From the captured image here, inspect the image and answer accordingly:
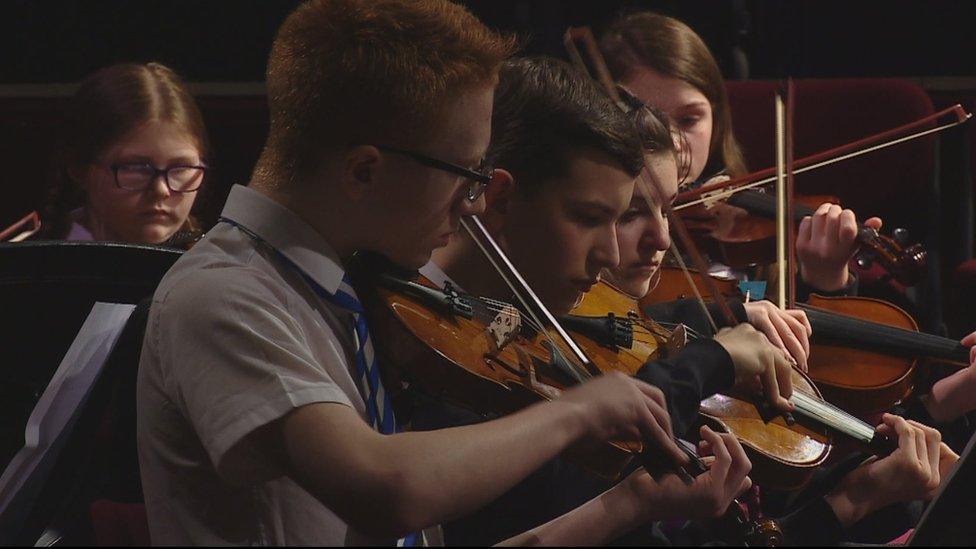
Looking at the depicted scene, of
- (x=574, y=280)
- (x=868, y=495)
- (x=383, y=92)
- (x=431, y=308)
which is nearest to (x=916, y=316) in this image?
(x=868, y=495)

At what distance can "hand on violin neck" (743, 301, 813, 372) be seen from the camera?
1.85 meters

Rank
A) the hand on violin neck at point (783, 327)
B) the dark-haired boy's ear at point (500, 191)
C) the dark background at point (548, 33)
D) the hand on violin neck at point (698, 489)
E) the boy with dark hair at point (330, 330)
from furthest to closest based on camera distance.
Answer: the dark background at point (548, 33) → the hand on violin neck at point (783, 327) → the dark-haired boy's ear at point (500, 191) → the hand on violin neck at point (698, 489) → the boy with dark hair at point (330, 330)

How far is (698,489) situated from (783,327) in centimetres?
60

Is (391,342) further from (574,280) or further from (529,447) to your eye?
(574,280)

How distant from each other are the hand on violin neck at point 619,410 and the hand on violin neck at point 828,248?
1387 mm

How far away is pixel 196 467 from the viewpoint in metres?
1.14

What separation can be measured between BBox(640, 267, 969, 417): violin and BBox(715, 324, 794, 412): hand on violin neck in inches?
18.8

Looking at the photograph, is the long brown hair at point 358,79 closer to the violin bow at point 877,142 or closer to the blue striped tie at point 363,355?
the blue striped tie at point 363,355

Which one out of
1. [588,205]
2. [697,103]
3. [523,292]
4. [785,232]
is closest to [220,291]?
[523,292]

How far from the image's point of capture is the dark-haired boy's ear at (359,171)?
1.19m

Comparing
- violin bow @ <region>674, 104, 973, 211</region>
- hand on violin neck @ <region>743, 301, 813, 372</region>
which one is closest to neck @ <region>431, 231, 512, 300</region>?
hand on violin neck @ <region>743, 301, 813, 372</region>

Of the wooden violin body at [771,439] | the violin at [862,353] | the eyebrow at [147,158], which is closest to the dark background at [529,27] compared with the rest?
the eyebrow at [147,158]

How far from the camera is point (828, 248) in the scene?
8.18ft

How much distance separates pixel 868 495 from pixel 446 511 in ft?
2.52
